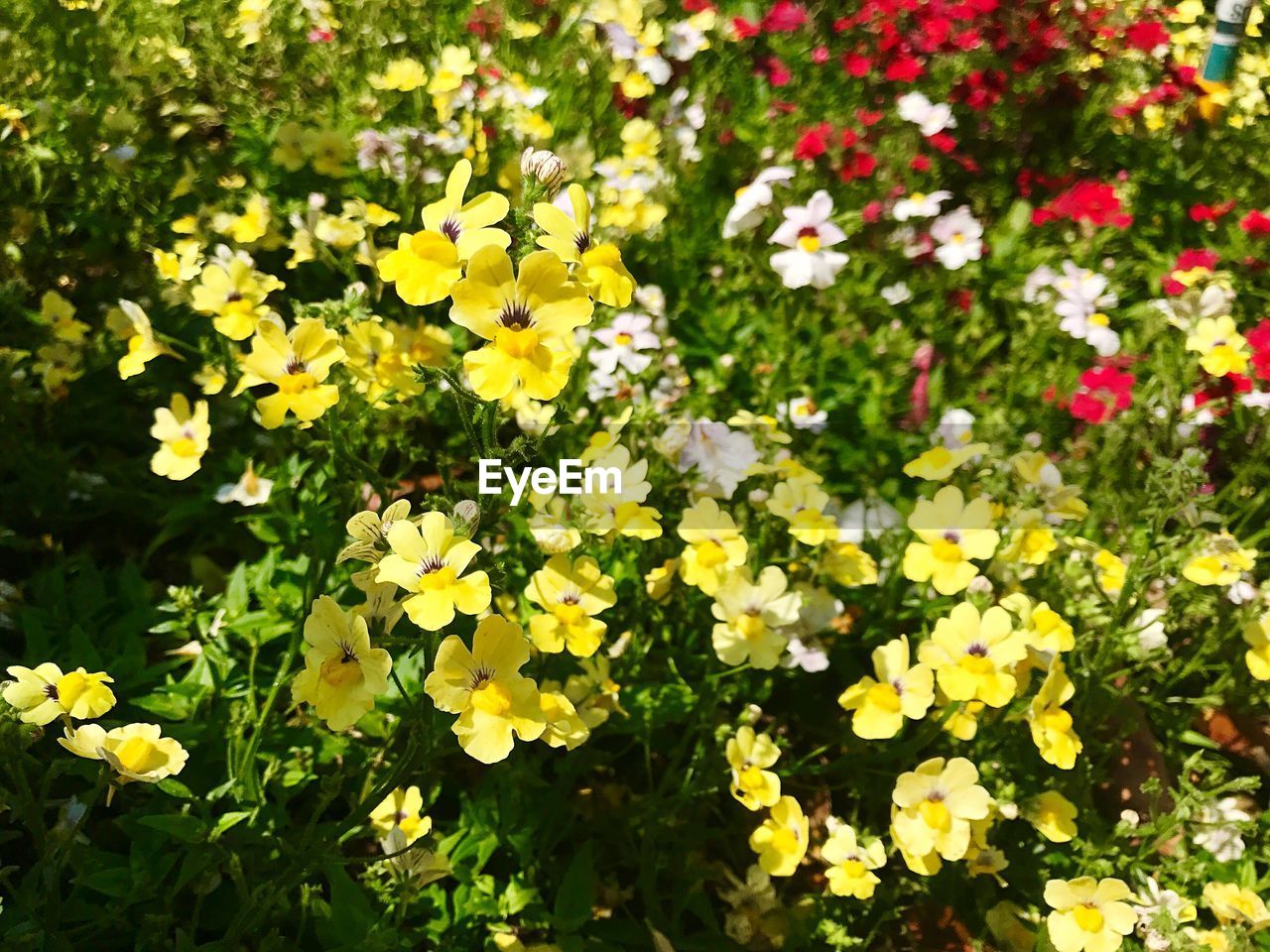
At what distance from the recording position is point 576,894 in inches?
71.6

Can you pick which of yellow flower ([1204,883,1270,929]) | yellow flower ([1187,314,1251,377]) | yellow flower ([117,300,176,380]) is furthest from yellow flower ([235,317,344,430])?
yellow flower ([1187,314,1251,377])

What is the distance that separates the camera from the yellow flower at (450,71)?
10.1 feet

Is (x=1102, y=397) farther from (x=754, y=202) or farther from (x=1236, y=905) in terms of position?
(x=1236, y=905)

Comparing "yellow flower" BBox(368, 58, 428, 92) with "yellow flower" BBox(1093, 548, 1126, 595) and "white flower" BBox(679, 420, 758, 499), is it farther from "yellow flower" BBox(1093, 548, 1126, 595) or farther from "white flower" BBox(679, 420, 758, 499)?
"yellow flower" BBox(1093, 548, 1126, 595)

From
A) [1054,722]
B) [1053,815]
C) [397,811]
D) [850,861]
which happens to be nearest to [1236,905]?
[1053,815]

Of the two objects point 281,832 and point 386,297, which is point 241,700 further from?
point 386,297

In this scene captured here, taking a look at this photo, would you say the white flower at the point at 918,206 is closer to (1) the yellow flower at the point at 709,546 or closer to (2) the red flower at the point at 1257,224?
(2) the red flower at the point at 1257,224

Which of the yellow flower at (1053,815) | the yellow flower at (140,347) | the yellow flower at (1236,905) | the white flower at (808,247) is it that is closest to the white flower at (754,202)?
the white flower at (808,247)

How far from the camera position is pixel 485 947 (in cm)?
183

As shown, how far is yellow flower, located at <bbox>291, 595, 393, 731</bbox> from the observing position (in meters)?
1.27

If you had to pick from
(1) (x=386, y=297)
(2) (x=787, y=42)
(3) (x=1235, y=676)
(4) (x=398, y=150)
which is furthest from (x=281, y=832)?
(2) (x=787, y=42)

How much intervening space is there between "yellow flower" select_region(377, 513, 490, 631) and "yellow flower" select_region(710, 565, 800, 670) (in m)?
0.77

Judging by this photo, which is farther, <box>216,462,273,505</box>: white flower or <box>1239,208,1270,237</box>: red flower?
<box>1239,208,1270,237</box>: red flower

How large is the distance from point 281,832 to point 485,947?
46 centimetres
